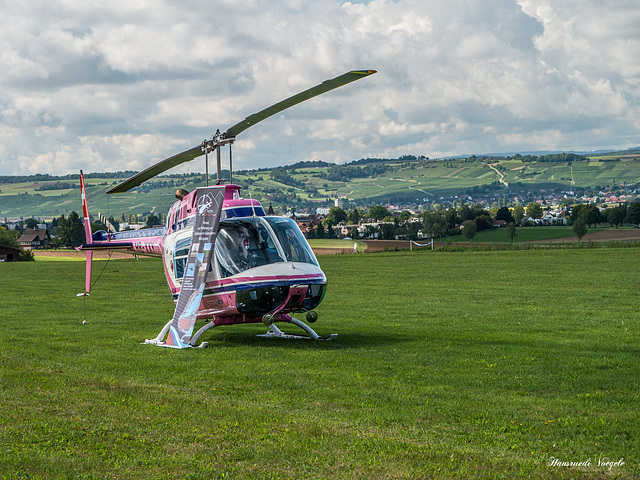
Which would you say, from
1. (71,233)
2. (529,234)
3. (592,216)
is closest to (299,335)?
(529,234)

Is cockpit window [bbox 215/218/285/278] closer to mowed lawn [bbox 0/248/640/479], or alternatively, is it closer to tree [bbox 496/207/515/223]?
mowed lawn [bbox 0/248/640/479]

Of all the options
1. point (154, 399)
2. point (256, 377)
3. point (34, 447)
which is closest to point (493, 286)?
point (256, 377)

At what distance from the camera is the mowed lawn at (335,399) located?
6516mm

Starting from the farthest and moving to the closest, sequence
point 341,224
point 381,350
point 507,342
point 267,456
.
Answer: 1. point 341,224
2. point 507,342
3. point 381,350
4. point 267,456

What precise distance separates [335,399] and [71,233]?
4677 inches

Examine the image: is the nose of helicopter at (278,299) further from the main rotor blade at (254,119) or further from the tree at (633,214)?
the tree at (633,214)

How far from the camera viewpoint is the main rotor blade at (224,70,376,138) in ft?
34.8

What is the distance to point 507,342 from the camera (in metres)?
14.9

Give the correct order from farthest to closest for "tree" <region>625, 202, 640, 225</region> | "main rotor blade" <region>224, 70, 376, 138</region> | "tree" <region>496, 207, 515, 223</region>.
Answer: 1. "tree" <region>496, 207, 515, 223</region>
2. "tree" <region>625, 202, 640, 225</region>
3. "main rotor blade" <region>224, 70, 376, 138</region>

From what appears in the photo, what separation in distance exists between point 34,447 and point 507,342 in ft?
34.6

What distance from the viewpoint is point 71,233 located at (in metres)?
120

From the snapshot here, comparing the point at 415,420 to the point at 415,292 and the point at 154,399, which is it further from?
the point at 415,292

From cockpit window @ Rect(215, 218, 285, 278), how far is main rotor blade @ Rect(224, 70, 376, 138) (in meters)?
1.91

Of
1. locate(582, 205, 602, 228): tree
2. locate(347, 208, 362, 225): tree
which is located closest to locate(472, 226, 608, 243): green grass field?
locate(582, 205, 602, 228): tree
